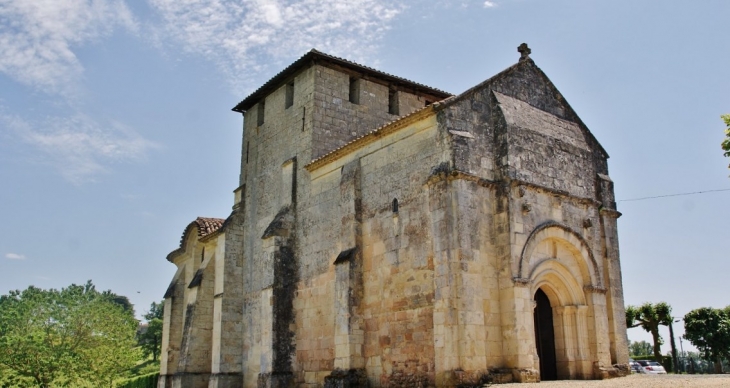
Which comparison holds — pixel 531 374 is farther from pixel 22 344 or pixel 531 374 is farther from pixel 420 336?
pixel 22 344

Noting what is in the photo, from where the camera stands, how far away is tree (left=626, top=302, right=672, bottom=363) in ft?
120

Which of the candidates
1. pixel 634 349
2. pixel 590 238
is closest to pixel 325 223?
pixel 590 238

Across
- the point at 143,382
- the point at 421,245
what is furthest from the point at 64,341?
the point at 421,245

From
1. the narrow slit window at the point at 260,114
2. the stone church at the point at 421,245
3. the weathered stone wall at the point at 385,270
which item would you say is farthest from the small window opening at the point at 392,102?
the narrow slit window at the point at 260,114

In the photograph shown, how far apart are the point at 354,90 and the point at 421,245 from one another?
26.6 ft

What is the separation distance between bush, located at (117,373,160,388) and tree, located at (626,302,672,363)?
2690 centimetres

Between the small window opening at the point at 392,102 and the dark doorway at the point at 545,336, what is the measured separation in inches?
327

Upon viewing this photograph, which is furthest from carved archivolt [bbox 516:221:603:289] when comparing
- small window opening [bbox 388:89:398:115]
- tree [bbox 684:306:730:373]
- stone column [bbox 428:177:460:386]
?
tree [bbox 684:306:730:373]

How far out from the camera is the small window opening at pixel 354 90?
20953 millimetres

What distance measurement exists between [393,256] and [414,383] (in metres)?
3.03

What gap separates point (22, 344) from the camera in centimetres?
2580

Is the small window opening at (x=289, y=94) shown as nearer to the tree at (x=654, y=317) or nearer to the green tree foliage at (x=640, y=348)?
the tree at (x=654, y=317)

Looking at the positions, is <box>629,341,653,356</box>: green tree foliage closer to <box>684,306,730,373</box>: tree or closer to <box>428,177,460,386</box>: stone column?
<box>684,306,730,373</box>: tree

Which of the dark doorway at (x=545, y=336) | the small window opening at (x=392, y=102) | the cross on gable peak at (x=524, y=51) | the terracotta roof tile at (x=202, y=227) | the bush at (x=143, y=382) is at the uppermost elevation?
the small window opening at (x=392, y=102)
